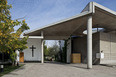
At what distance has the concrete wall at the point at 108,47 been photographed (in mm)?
19141

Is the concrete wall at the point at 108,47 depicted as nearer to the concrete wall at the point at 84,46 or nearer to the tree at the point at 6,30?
the concrete wall at the point at 84,46

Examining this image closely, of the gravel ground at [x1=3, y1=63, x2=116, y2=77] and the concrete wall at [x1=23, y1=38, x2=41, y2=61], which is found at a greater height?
the concrete wall at [x1=23, y1=38, x2=41, y2=61]

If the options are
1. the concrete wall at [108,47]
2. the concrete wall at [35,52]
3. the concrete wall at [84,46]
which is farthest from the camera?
the concrete wall at [35,52]

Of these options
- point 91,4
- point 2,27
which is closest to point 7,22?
point 2,27

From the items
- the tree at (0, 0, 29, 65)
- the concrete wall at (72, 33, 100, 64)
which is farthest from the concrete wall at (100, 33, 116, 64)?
the tree at (0, 0, 29, 65)

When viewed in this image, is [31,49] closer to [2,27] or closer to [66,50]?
[66,50]

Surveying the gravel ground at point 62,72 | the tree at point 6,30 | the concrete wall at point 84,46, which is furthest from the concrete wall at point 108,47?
the tree at point 6,30

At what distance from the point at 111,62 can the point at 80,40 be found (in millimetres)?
6574

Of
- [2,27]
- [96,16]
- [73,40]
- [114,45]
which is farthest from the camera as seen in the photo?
[73,40]

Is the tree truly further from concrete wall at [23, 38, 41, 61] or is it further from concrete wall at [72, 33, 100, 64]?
concrete wall at [72, 33, 100, 64]

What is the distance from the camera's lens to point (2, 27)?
8.66m

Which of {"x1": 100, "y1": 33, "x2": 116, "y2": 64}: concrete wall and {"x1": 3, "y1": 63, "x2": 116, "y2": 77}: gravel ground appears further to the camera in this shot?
{"x1": 100, "y1": 33, "x2": 116, "y2": 64}: concrete wall

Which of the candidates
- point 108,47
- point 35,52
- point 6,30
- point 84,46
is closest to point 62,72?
point 6,30

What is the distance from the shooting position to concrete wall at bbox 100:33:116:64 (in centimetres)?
1914
